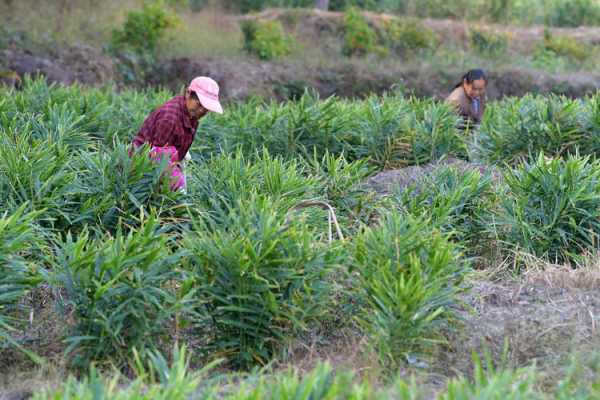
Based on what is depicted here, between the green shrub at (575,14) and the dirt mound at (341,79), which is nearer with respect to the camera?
the dirt mound at (341,79)

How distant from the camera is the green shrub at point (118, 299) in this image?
166 inches

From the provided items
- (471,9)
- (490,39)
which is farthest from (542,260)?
(471,9)

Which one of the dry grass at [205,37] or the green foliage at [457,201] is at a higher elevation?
the green foliage at [457,201]

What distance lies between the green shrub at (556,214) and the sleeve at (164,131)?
241cm

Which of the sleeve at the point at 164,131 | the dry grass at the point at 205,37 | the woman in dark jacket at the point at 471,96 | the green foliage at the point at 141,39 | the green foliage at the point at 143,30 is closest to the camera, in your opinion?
the sleeve at the point at 164,131

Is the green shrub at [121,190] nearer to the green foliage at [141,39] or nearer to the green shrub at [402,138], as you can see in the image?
the green shrub at [402,138]

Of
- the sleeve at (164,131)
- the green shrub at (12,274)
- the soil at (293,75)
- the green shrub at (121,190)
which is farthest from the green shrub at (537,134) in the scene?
the soil at (293,75)

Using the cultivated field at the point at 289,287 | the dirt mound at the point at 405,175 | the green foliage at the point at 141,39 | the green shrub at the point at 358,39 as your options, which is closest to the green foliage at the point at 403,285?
the cultivated field at the point at 289,287

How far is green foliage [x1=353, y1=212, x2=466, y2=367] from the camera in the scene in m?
4.20

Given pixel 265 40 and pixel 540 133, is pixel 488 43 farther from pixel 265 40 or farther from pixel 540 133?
pixel 540 133

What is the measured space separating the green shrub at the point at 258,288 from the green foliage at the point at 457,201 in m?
1.71

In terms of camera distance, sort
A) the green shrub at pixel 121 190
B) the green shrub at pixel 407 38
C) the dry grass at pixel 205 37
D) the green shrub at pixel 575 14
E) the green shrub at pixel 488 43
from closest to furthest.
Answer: the green shrub at pixel 121 190
the dry grass at pixel 205 37
the green shrub at pixel 407 38
the green shrub at pixel 488 43
the green shrub at pixel 575 14

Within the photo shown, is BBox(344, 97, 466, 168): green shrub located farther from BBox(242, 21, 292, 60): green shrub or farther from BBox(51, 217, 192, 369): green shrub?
BBox(242, 21, 292, 60): green shrub

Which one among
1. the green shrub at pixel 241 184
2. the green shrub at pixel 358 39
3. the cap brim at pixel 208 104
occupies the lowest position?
the green shrub at pixel 358 39
